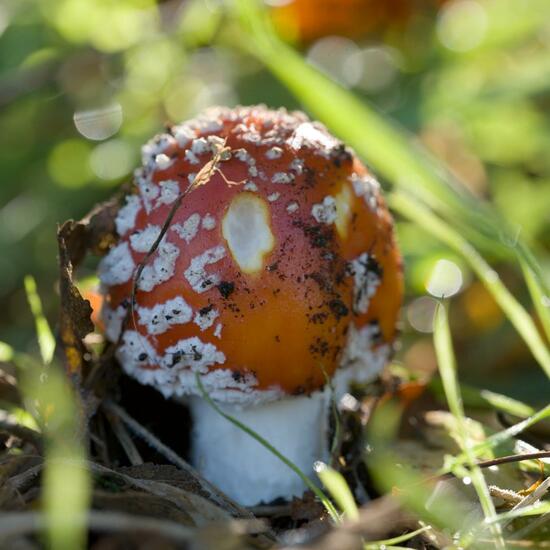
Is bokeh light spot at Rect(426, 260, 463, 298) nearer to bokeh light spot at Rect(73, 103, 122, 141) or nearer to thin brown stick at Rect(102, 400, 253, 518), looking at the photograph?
thin brown stick at Rect(102, 400, 253, 518)

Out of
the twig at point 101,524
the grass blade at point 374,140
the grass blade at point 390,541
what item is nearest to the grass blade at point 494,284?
the grass blade at point 374,140

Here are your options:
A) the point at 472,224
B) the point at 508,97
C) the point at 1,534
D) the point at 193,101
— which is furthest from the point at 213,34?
the point at 1,534

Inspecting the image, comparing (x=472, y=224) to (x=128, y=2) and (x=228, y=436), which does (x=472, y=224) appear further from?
(x=128, y=2)

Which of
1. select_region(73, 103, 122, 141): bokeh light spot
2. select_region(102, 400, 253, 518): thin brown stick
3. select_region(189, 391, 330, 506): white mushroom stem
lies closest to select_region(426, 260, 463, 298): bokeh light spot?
select_region(189, 391, 330, 506): white mushroom stem

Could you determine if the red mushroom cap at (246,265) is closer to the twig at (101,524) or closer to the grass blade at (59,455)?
the grass blade at (59,455)

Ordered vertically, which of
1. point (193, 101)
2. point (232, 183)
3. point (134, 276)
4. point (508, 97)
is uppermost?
point (193, 101)

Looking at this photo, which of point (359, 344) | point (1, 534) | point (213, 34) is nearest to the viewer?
point (1, 534)
